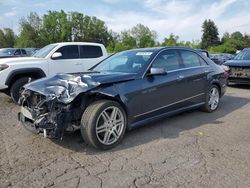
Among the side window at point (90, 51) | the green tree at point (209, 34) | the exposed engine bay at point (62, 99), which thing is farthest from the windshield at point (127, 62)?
the green tree at point (209, 34)

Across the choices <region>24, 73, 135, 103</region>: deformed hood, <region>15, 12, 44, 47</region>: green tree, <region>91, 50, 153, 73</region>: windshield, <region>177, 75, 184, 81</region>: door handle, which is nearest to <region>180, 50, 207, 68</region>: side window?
<region>177, 75, 184, 81</region>: door handle

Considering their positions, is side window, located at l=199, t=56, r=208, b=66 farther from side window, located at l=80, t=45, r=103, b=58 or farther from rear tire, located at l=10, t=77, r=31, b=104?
rear tire, located at l=10, t=77, r=31, b=104

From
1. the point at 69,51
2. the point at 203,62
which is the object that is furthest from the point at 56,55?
the point at 203,62

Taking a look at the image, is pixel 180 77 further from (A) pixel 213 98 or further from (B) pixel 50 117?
(B) pixel 50 117

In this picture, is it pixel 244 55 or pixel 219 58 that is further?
pixel 219 58

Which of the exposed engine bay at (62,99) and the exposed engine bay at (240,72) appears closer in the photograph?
the exposed engine bay at (62,99)

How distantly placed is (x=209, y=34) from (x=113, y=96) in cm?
8946

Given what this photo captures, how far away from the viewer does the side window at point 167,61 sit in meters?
5.41

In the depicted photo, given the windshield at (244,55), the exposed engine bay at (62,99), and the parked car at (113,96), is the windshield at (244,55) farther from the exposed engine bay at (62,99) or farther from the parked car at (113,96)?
the exposed engine bay at (62,99)

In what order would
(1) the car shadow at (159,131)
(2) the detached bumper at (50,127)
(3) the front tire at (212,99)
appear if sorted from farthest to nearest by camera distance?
(3) the front tire at (212,99) → (1) the car shadow at (159,131) → (2) the detached bumper at (50,127)

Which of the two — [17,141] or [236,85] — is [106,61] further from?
[236,85]

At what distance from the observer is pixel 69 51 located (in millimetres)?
9219

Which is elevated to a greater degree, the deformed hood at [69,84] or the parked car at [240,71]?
the deformed hood at [69,84]

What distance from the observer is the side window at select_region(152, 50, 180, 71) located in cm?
541
